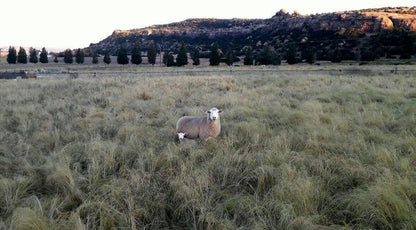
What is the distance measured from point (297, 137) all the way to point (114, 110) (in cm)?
614

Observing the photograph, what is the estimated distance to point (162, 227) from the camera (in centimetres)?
292

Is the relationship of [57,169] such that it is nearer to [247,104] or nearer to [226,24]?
[247,104]

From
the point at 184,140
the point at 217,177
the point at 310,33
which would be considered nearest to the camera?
the point at 217,177

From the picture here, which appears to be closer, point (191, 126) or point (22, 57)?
point (191, 126)

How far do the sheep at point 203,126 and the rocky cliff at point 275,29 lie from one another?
9009 cm

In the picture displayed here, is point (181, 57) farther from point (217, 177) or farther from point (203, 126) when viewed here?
point (217, 177)

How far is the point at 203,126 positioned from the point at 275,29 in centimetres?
12360

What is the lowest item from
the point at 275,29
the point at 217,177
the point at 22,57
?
the point at 217,177

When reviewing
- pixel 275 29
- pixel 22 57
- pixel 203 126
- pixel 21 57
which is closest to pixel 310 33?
pixel 275 29

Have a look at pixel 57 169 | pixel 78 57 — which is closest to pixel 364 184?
pixel 57 169

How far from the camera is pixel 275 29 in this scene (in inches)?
4656

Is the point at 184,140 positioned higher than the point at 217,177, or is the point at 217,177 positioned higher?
the point at 184,140

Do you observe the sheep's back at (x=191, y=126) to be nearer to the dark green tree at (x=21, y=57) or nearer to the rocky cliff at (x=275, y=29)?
the dark green tree at (x=21, y=57)

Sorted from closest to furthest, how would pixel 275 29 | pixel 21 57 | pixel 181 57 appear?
pixel 181 57, pixel 21 57, pixel 275 29
